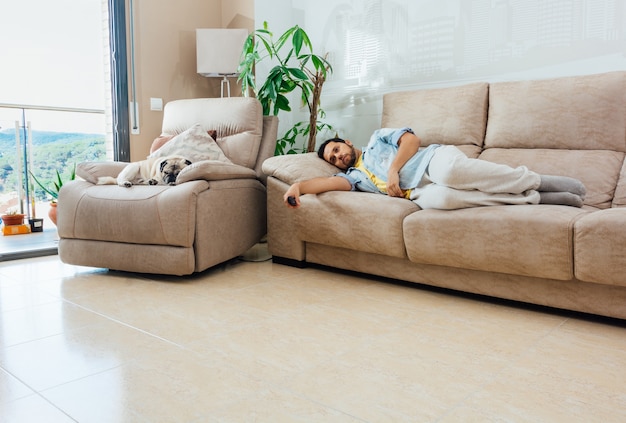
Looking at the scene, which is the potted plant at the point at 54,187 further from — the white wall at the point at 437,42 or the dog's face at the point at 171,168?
the white wall at the point at 437,42

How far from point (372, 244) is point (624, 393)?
4.03ft

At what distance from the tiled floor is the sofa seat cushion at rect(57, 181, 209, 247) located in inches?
10.5

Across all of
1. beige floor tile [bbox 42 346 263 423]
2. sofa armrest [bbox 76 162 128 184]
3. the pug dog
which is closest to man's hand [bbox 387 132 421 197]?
the pug dog

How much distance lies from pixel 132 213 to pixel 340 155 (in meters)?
1.17

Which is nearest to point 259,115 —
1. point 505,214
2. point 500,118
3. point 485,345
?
point 500,118

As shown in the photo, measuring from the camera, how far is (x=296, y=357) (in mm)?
1574

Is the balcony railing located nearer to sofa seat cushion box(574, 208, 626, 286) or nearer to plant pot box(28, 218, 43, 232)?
plant pot box(28, 218, 43, 232)

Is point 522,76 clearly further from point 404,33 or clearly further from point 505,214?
point 505,214

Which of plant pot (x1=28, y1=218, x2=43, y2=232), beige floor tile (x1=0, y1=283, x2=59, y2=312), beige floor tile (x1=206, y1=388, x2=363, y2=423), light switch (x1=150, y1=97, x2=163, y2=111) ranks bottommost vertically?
beige floor tile (x1=0, y1=283, x2=59, y2=312)

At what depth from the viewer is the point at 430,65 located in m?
3.29

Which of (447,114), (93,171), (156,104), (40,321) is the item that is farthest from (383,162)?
(156,104)

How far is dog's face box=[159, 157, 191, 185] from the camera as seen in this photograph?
273cm

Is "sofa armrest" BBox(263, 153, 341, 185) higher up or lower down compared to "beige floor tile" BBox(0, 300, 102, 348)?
higher up

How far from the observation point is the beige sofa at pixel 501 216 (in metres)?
1.84
